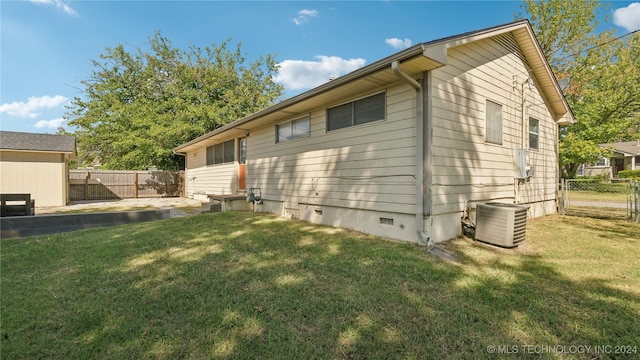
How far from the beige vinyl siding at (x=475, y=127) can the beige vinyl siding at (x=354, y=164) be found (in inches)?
19.1

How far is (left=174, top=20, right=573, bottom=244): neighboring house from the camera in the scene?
15.8 ft

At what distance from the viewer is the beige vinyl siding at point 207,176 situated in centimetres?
1153

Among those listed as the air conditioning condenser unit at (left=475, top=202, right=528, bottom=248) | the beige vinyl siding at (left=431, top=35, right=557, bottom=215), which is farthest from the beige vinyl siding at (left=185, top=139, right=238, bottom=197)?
the air conditioning condenser unit at (left=475, top=202, right=528, bottom=248)

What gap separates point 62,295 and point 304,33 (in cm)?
1291

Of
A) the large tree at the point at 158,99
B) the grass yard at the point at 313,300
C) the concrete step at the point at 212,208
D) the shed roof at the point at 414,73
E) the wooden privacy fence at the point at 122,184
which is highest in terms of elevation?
the large tree at the point at 158,99

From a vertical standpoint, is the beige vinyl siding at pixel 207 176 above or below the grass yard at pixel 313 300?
above

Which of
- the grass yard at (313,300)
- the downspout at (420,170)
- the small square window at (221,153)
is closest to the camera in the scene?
the grass yard at (313,300)

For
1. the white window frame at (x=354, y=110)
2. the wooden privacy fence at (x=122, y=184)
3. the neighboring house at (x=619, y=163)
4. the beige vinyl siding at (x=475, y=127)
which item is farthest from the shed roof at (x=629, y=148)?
the wooden privacy fence at (x=122, y=184)

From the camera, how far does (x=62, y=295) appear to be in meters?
2.97

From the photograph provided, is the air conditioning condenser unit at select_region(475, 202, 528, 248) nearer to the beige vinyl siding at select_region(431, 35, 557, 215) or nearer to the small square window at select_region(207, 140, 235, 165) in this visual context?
the beige vinyl siding at select_region(431, 35, 557, 215)

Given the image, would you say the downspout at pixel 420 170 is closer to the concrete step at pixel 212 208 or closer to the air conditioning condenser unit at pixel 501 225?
the air conditioning condenser unit at pixel 501 225

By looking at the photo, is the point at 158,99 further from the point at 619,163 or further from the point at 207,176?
the point at 619,163

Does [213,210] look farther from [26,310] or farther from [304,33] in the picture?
[304,33]

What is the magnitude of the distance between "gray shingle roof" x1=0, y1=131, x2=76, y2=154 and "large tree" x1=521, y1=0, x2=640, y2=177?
23371mm
